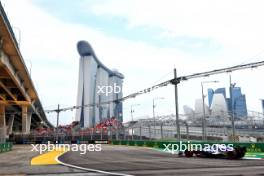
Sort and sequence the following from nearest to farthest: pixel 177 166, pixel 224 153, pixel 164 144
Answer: pixel 177 166 → pixel 224 153 → pixel 164 144

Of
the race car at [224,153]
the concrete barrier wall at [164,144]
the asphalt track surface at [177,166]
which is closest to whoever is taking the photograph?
the asphalt track surface at [177,166]

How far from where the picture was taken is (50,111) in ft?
403

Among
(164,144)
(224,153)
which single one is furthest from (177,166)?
(164,144)

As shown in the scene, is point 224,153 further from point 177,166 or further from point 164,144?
point 164,144

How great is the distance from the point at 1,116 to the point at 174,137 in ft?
133

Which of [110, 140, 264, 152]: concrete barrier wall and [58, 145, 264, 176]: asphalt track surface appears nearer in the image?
[58, 145, 264, 176]: asphalt track surface

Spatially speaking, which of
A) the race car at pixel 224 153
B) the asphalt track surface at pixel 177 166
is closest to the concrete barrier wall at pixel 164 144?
the race car at pixel 224 153

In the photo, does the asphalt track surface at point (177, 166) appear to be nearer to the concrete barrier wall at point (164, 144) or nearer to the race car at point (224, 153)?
the race car at point (224, 153)

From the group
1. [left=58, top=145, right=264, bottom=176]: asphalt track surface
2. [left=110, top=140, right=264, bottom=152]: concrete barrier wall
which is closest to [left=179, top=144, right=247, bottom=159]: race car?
[left=58, top=145, right=264, bottom=176]: asphalt track surface

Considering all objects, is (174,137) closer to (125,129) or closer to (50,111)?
(125,129)

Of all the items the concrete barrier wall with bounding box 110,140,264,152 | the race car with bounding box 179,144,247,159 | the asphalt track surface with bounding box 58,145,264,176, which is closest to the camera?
the asphalt track surface with bounding box 58,145,264,176

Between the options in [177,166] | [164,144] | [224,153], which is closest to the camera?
[177,166]

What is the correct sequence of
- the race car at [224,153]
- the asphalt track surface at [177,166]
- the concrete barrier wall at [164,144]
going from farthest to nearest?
1. the concrete barrier wall at [164,144]
2. the race car at [224,153]
3. the asphalt track surface at [177,166]

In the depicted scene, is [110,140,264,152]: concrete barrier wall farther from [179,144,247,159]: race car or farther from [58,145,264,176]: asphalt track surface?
[58,145,264,176]: asphalt track surface
